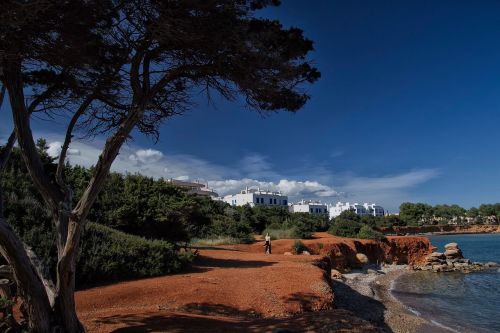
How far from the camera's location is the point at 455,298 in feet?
65.3

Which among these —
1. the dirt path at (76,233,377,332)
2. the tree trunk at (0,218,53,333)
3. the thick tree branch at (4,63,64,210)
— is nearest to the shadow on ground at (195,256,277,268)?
the dirt path at (76,233,377,332)

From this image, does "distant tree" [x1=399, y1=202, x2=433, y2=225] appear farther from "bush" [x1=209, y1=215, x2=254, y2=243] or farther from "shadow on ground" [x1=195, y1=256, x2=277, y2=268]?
"shadow on ground" [x1=195, y1=256, x2=277, y2=268]

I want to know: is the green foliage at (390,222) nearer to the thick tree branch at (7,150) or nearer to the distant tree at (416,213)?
the distant tree at (416,213)

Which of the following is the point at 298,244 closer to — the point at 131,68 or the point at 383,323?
the point at 383,323

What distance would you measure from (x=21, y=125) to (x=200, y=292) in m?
6.56

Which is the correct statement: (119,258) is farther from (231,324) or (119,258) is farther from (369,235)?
(369,235)

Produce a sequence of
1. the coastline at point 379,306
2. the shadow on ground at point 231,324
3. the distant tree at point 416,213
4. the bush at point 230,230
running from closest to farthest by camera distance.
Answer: the shadow on ground at point 231,324, the coastline at point 379,306, the bush at point 230,230, the distant tree at point 416,213

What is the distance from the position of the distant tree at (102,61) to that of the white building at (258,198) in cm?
10504

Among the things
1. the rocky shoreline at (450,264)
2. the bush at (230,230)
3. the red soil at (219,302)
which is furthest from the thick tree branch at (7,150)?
the rocky shoreline at (450,264)

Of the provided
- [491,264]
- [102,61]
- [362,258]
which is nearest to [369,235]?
[362,258]

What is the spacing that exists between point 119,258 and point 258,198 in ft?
339

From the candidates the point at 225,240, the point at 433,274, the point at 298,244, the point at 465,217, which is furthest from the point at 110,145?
the point at 465,217

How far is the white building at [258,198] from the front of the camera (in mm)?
113688

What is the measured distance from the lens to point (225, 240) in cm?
2938
